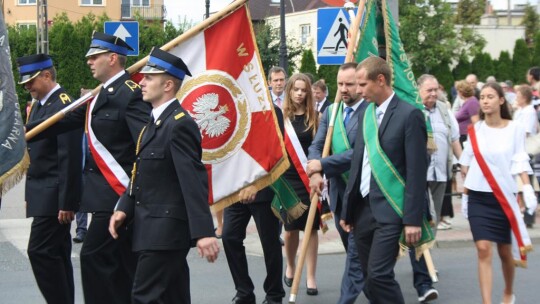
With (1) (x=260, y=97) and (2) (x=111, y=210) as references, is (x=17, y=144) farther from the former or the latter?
(1) (x=260, y=97)

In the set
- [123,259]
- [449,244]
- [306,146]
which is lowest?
[449,244]

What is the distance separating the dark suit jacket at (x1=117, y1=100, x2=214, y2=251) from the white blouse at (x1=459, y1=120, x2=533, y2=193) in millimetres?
2939

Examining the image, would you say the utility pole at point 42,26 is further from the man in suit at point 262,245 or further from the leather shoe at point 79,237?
the man in suit at point 262,245

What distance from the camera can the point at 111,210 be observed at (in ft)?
Answer: 21.6

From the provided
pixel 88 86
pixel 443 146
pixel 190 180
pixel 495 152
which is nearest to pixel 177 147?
pixel 190 180

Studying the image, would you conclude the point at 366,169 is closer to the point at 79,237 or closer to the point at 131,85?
the point at 131,85

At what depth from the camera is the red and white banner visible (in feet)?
25.4

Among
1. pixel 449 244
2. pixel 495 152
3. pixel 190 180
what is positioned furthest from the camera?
pixel 449 244

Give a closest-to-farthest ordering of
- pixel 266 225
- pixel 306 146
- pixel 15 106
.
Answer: pixel 15 106 → pixel 266 225 → pixel 306 146

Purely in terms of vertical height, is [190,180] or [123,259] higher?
[190,180]

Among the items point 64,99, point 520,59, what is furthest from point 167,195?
point 520,59

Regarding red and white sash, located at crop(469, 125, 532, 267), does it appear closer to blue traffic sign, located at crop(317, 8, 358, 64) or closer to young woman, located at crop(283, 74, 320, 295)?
young woman, located at crop(283, 74, 320, 295)

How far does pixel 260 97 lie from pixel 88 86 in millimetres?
30837

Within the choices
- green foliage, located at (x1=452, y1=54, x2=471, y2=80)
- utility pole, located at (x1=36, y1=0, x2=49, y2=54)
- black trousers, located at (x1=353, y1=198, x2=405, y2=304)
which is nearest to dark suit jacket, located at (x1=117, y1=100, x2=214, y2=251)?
black trousers, located at (x1=353, y1=198, x2=405, y2=304)
